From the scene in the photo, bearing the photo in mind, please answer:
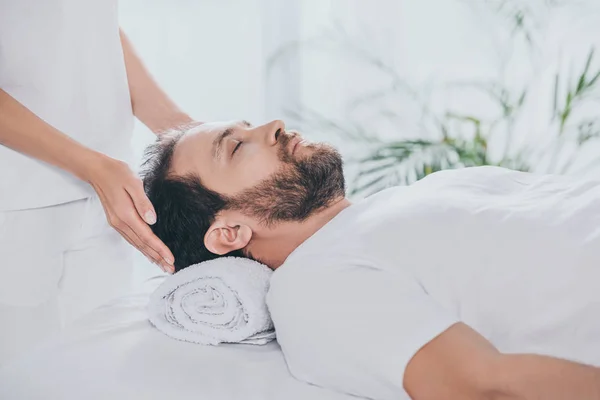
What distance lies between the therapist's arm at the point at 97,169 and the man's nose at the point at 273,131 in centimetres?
28

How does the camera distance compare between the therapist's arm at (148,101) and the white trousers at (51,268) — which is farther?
the therapist's arm at (148,101)

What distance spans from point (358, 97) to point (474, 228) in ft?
5.66

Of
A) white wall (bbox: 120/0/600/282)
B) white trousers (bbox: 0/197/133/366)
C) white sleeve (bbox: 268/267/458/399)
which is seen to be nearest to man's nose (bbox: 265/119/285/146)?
white sleeve (bbox: 268/267/458/399)

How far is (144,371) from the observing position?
1.26 meters

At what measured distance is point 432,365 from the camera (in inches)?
42.3

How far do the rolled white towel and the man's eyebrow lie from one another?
0.81ft

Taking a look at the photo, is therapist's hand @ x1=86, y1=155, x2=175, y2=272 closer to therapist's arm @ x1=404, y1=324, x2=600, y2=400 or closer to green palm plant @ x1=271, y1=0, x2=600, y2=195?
therapist's arm @ x1=404, y1=324, x2=600, y2=400

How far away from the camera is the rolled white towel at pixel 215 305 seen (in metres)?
1.37

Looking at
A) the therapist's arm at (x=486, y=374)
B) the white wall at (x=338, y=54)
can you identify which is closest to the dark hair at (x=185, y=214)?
the therapist's arm at (x=486, y=374)

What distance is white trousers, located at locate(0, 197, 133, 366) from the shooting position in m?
1.71

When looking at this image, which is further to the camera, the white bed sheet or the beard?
the beard

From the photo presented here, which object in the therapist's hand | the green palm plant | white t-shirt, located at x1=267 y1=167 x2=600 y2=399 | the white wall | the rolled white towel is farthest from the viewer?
the white wall

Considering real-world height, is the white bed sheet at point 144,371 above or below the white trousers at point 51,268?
above

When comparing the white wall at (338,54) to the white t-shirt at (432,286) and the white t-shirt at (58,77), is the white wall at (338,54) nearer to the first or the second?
the white t-shirt at (58,77)
